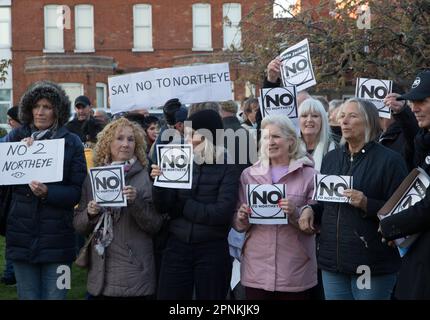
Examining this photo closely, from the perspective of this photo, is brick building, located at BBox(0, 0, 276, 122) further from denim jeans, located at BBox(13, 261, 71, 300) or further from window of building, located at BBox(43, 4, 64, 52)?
denim jeans, located at BBox(13, 261, 71, 300)

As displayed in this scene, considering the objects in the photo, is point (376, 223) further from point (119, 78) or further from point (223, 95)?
point (119, 78)

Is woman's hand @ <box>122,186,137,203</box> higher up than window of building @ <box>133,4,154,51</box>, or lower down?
lower down

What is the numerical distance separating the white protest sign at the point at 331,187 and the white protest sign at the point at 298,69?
2126 mm

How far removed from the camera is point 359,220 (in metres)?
5.91

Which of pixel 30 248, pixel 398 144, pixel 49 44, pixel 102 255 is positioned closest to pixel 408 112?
pixel 398 144

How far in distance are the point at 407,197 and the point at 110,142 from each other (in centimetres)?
261

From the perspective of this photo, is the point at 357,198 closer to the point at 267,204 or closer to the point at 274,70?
the point at 267,204

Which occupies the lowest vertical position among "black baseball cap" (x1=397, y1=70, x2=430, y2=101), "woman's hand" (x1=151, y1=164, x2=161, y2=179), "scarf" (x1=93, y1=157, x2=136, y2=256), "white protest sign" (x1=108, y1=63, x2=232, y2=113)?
Result: "scarf" (x1=93, y1=157, x2=136, y2=256)

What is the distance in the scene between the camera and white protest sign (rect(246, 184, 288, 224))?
612 centimetres

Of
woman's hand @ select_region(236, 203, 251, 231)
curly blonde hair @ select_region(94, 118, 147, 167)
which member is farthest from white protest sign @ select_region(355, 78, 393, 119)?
curly blonde hair @ select_region(94, 118, 147, 167)

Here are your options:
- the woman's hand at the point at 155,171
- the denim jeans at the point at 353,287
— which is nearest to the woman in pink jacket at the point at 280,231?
the denim jeans at the point at 353,287

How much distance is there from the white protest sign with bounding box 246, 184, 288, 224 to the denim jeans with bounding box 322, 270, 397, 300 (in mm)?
538
